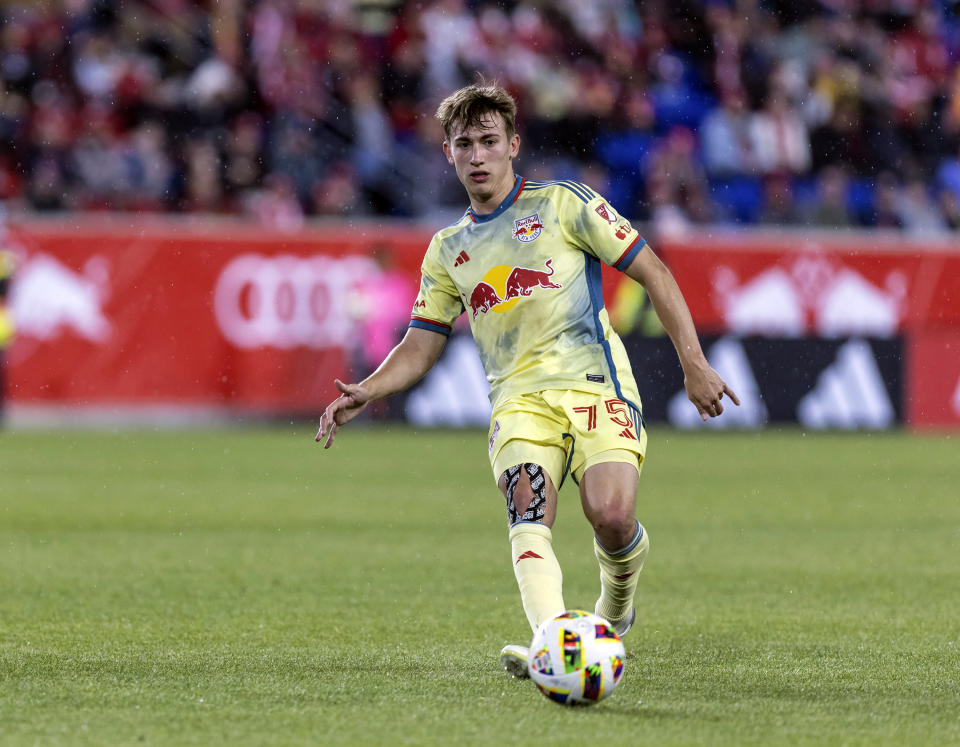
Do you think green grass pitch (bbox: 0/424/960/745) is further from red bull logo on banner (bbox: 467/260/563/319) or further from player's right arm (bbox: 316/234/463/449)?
red bull logo on banner (bbox: 467/260/563/319)

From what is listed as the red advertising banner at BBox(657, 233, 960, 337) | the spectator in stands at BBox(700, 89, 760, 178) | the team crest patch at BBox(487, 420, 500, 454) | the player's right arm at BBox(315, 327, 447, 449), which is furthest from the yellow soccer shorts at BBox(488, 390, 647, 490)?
the spectator in stands at BBox(700, 89, 760, 178)

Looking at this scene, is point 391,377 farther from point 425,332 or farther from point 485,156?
point 485,156

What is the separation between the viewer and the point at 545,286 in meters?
5.65

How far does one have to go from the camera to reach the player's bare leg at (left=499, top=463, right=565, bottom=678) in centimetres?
520

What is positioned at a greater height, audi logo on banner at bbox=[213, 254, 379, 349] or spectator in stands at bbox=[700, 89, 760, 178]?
spectator in stands at bbox=[700, 89, 760, 178]

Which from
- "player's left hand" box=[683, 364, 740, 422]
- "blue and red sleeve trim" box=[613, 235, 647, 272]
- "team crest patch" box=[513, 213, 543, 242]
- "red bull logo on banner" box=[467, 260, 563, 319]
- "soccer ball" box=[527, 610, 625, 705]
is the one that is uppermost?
"team crest patch" box=[513, 213, 543, 242]

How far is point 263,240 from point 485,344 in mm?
12049

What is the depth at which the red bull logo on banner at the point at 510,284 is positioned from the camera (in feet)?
18.5

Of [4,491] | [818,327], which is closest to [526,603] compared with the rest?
[4,491]

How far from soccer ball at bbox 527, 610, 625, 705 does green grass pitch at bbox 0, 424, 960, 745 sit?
7 centimetres

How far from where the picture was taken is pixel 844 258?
18656 millimetres

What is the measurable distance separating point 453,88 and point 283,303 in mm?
4335

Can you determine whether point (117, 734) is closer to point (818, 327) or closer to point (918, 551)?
point (918, 551)

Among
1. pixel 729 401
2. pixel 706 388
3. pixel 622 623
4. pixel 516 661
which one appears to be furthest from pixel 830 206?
pixel 516 661
